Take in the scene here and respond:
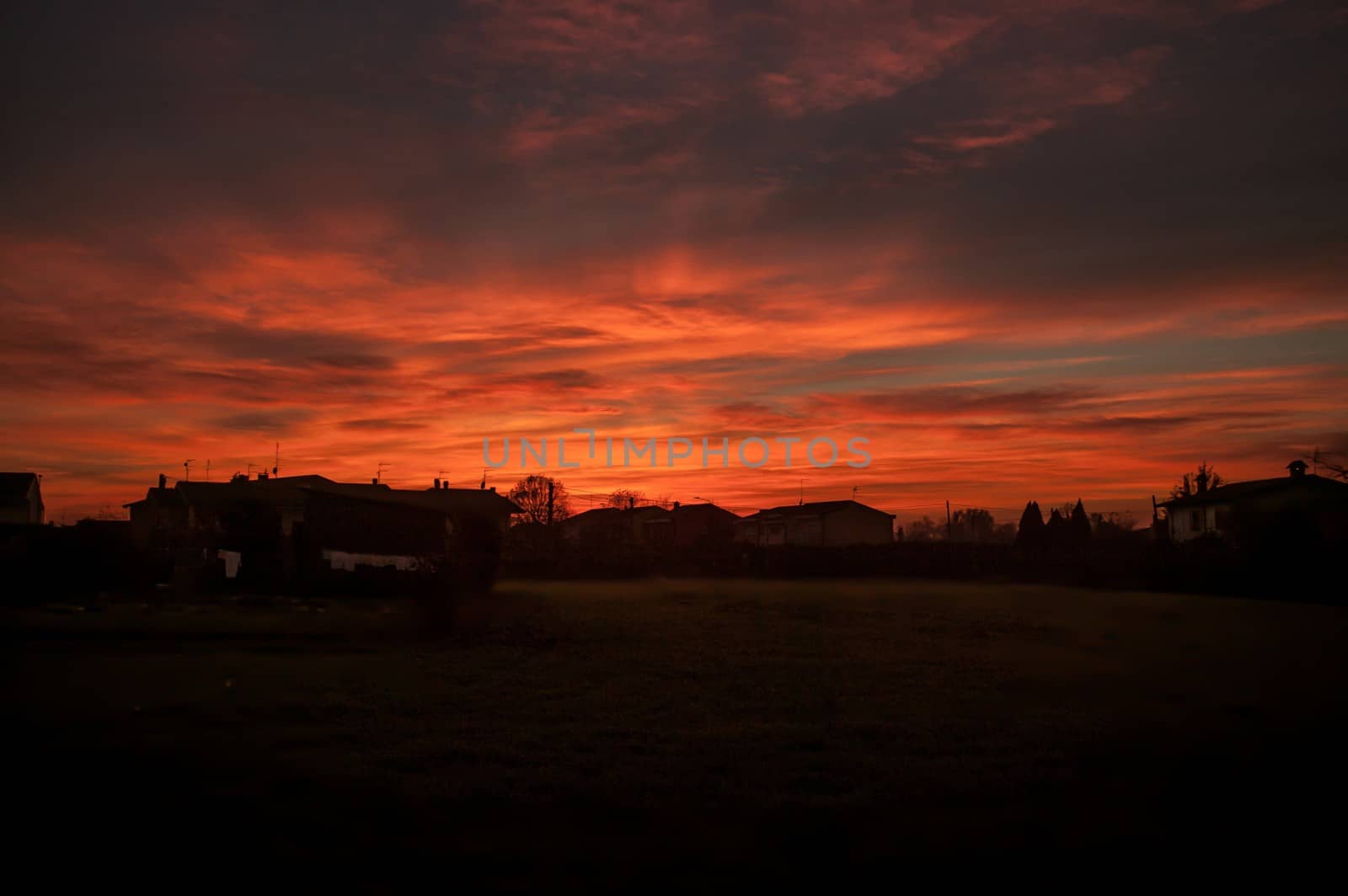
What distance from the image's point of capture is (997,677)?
646 inches

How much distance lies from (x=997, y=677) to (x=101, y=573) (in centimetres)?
3003

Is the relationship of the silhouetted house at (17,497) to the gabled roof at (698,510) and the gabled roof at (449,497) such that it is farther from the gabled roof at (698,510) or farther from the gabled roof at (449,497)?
the gabled roof at (698,510)

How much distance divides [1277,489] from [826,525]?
137 feet

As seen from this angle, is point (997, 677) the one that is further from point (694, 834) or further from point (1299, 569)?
point (1299, 569)

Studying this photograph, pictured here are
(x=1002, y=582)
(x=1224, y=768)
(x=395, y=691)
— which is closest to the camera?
(x=1224, y=768)

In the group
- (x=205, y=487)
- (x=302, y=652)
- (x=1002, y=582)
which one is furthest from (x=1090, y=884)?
(x=205, y=487)

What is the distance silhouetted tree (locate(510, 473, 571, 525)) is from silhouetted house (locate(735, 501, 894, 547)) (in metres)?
17.8

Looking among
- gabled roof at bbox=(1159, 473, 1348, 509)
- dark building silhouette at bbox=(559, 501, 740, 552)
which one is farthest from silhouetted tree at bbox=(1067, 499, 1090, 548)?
dark building silhouette at bbox=(559, 501, 740, 552)

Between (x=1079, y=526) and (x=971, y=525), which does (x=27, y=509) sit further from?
(x=971, y=525)

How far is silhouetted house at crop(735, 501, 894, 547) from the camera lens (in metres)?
94.8

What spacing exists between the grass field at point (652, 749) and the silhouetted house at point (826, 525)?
7312cm

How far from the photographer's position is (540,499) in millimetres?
97375

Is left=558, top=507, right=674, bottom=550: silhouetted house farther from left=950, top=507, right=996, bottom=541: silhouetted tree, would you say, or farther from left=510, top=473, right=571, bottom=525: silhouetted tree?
left=950, top=507, right=996, bottom=541: silhouetted tree

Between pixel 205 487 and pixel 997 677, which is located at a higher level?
pixel 205 487
